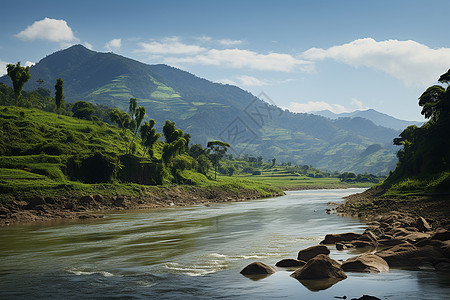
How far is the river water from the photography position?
17.6m

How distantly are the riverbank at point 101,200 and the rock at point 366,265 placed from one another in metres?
47.5

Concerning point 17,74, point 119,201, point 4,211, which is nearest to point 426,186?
point 119,201

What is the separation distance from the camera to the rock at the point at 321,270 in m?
19.2

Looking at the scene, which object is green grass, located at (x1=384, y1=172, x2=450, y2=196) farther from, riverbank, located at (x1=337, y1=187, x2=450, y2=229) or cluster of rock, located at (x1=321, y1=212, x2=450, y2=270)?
cluster of rock, located at (x1=321, y1=212, x2=450, y2=270)

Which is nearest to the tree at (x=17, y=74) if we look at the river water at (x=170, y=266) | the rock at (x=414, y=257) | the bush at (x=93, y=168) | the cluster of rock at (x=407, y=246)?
the bush at (x=93, y=168)

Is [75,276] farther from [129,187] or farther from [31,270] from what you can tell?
[129,187]

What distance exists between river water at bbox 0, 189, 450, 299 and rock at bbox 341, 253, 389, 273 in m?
0.60

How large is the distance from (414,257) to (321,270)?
630 cm

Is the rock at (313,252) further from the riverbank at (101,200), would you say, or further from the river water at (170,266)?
the riverbank at (101,200)

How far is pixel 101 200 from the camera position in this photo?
75.4 meters

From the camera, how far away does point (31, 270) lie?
2397 centimetres

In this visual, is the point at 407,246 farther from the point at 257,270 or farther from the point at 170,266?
the point at 170,266

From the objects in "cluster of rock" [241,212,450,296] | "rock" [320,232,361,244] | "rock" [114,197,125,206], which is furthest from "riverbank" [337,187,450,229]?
"rock" [114,197,125,206]

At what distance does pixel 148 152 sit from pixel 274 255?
98.4m
